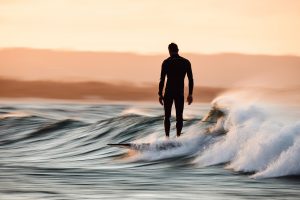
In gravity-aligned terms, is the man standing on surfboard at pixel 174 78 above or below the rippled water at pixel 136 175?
above

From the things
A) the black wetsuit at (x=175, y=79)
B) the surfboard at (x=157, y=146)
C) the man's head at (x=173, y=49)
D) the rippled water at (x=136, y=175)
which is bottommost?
the rippled water at (x=136, y=175)

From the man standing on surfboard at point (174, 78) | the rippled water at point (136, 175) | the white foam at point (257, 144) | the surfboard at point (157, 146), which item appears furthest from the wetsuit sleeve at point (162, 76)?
the white foam at point (257, 144)

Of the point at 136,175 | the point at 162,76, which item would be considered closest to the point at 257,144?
the point at 136,175

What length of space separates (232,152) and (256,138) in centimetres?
93

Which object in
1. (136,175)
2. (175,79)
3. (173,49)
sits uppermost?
(173,49)

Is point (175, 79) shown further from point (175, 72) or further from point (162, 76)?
point (162, 76)

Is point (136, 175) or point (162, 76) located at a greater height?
point (162, 76)

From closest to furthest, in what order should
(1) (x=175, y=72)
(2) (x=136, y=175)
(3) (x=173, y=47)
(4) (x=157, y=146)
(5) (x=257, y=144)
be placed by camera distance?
(2) (x=136, y=175), (5) (x=257, y=144), (3) (x=173, y=47), (1) (x=175, y=72), (4) (x=157, y=146)

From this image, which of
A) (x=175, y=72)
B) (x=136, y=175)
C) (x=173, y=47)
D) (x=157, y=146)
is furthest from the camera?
(x=157, y=146)

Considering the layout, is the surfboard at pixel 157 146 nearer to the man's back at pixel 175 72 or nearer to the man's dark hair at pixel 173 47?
the man's back at pixel 175 72

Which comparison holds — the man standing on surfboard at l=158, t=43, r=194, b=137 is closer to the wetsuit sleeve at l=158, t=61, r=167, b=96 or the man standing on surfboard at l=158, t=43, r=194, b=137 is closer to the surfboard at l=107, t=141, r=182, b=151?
the wetsuit sleeve at l=158, t=61, r=167, b=96

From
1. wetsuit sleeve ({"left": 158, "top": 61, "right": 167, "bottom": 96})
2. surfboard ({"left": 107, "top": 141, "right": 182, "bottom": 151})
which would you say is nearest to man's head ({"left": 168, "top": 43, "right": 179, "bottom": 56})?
wetsuit sleeve ({"left": 158, "top": 61, "right": 167, "bottom": 96})

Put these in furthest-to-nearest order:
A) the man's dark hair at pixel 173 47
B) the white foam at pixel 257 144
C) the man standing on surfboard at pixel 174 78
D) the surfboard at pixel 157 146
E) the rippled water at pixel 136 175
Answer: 1. the surfboard at pixel 157 146
2. the man standing on surfboard at pixel 174 78
3. the man's dark hair at pixel 173 47
4. the white foam at pixel 257 144
5. the rippled water at pixel 136 175

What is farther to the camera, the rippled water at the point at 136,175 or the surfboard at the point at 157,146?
the surfboard at the point at 157,146
